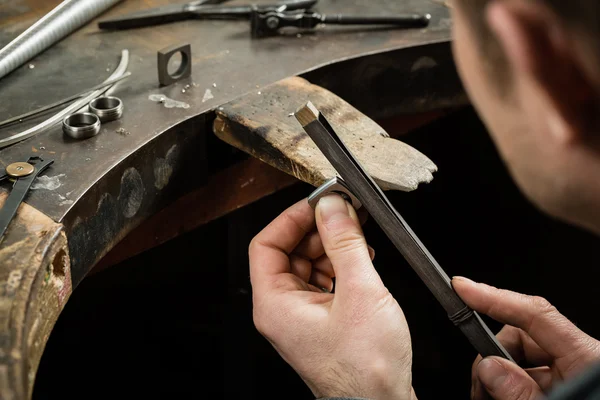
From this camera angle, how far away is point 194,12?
138 cm

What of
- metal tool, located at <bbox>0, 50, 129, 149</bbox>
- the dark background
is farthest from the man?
the dark background

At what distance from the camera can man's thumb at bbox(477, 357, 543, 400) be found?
0.87m

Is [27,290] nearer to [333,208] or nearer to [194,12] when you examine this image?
[333,208]

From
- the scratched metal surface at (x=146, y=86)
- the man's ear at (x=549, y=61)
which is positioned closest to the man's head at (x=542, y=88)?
the man's ear at (x=549, y=61)

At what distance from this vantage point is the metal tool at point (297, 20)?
4.33 ft

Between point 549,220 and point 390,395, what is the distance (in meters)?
1.34

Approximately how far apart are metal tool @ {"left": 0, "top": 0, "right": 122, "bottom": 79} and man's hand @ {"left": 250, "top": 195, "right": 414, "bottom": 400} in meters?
0.58

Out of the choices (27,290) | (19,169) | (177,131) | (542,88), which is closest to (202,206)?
(177,131)

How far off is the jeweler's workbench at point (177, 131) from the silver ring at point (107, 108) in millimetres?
19

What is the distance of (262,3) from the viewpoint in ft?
4.83

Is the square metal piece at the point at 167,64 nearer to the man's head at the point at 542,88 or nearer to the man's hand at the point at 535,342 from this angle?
the man's hand at the point at 535,342

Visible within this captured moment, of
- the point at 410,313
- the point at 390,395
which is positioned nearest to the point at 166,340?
the point at 410,313

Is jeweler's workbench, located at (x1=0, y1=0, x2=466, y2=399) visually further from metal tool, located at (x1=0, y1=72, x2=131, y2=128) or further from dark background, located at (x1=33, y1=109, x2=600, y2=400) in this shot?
dark background, located at (x1=33, y1=109, x2=600, y2=400)

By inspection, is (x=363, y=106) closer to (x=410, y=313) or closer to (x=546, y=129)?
(x=410, y=313)
